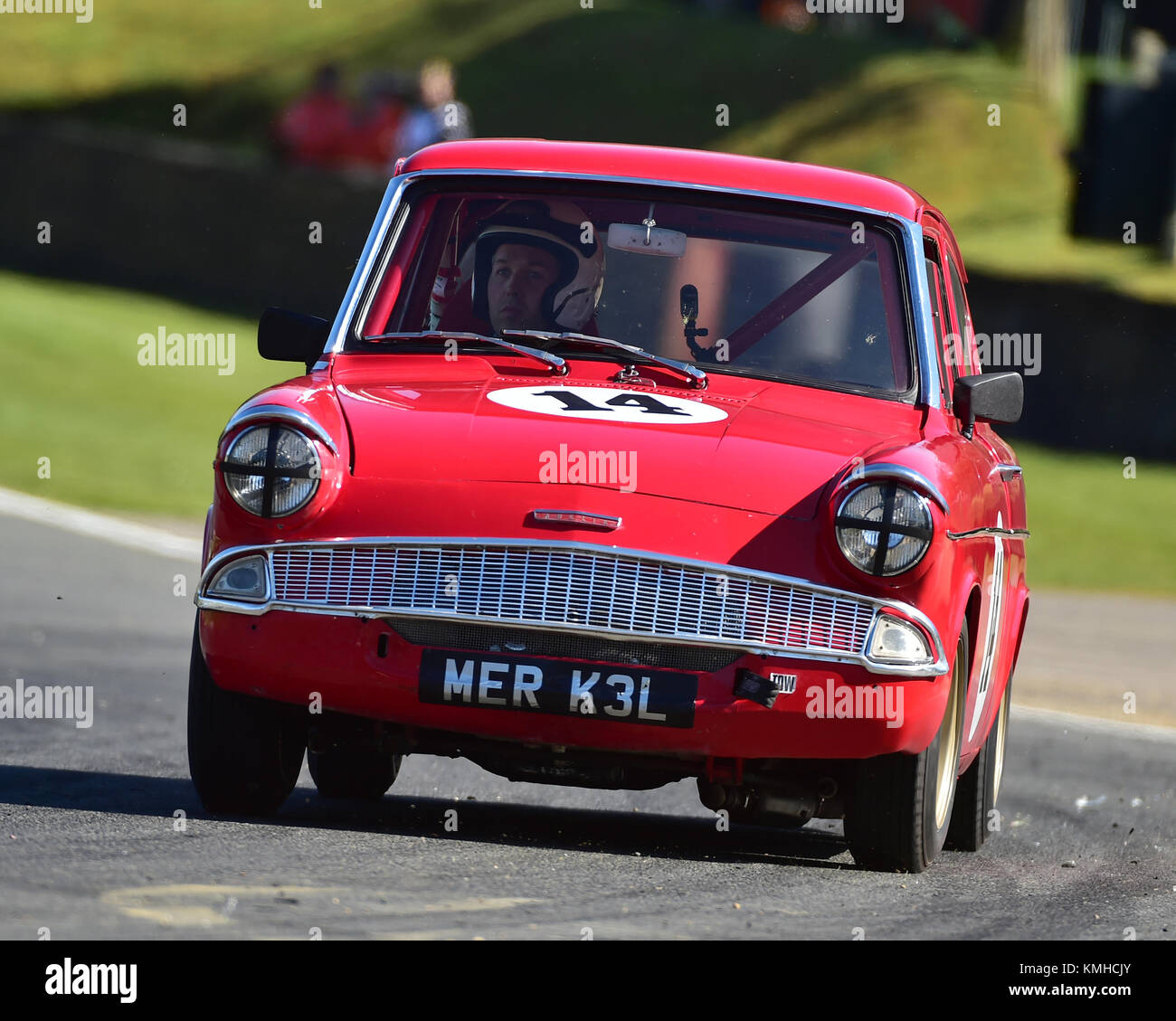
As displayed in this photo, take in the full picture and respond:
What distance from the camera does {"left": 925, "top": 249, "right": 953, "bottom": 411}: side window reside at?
632 centimetres

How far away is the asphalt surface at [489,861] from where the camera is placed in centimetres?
461

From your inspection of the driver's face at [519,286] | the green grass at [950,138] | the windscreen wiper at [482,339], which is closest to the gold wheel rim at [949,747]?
the windscreen wiper at [482,339]

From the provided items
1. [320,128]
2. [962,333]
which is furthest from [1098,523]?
[962,333]

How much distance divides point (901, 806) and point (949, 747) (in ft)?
1.44

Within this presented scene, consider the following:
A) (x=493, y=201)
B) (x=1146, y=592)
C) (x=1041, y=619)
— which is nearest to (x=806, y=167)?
(x=493, y=201)

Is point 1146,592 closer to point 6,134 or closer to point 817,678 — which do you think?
point 817,678

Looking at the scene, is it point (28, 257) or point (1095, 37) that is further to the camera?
point (1095, 37)

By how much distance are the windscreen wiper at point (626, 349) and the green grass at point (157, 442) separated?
963cm

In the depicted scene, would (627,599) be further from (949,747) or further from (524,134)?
(524,134)

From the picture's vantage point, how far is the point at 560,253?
6.45 metres

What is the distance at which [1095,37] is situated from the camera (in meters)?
35.5

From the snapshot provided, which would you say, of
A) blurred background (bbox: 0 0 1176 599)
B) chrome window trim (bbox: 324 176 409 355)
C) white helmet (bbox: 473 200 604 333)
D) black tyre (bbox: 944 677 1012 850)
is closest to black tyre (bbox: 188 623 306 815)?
chrome window trim (bbox: 324 176 409 355)
